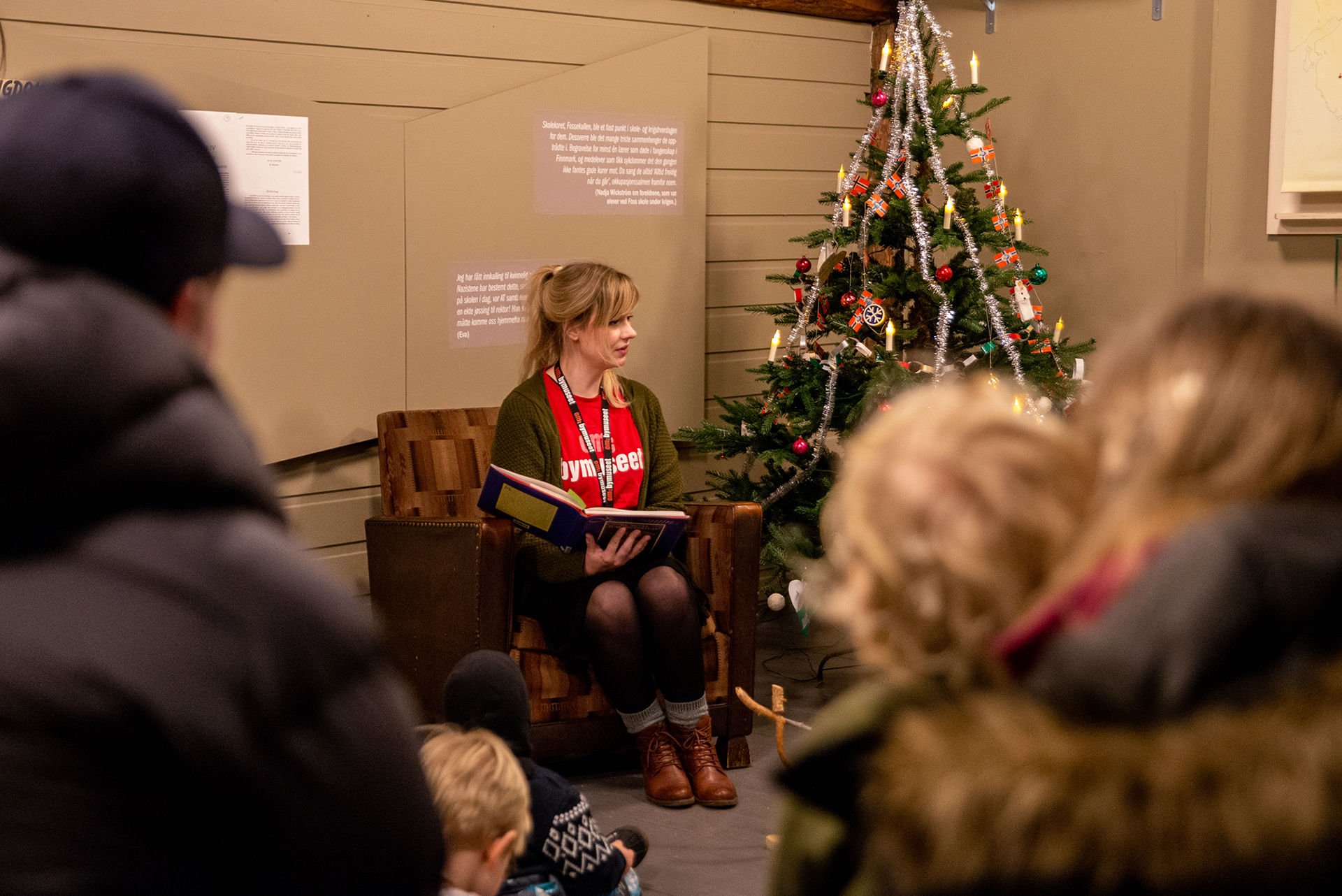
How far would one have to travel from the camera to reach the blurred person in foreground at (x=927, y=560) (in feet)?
2.53

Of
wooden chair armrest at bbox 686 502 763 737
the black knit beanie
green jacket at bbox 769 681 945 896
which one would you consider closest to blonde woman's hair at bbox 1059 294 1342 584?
green jacket at bbox 769 681 945 896

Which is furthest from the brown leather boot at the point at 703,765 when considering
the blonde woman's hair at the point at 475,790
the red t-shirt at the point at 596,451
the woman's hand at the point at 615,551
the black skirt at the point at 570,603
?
the blonde woman's hair at the point at 475,790

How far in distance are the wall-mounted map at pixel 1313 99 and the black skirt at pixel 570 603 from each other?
252 cm

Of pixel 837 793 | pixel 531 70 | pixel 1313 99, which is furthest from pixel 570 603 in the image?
pixel 1313 99

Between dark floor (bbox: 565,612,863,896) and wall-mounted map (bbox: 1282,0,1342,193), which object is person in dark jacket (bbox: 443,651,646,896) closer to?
dark floor (bbox: 565,612,863,896)

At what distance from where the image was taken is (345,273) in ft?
12.7

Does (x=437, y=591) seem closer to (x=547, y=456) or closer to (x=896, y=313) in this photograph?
(x=547, y=456)

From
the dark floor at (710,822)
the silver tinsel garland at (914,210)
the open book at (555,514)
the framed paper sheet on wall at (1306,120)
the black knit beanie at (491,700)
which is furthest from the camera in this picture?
the framed paper sheet on wall at (1306,120)

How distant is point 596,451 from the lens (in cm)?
348

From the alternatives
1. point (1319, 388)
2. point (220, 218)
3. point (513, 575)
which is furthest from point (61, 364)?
point (513, 575)

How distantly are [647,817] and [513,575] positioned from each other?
0.68 meters

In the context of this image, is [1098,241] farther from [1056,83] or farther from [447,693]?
[447,693]

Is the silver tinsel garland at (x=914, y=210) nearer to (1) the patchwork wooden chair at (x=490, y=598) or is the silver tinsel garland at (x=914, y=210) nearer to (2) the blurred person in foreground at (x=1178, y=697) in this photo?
(1) the patchwork wooden chair at (x=490, y=598)

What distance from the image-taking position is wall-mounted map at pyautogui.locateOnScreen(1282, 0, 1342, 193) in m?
4.16
